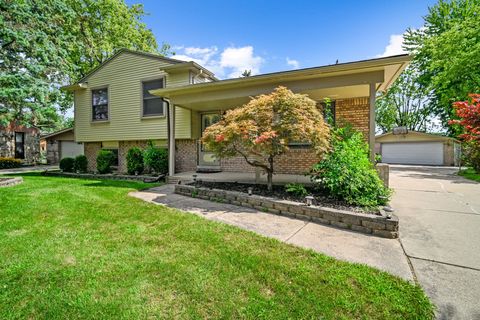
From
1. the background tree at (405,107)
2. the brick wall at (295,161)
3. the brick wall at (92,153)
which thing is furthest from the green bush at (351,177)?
the background tree at (405,107)

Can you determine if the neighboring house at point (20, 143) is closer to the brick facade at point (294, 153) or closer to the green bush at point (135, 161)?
the green bush at point (135, 161)

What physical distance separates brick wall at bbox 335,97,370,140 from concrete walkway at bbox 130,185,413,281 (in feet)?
16.8

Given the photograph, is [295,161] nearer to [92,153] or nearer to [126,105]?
[126,105]

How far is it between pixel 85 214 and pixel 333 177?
5.18 metres

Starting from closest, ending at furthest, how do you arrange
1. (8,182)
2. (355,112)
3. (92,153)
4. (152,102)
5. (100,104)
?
1. (8,182)
2. (355,112)
3. (152,102)
4. (100,104)
5. (92,153)

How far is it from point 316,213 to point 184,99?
6134 millimetres

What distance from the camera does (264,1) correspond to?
9.44 meters

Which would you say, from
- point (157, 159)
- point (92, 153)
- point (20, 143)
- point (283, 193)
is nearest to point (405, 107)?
point (283, 193)

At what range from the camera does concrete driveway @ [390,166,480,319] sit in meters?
2.13

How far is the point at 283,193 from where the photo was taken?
5527mm

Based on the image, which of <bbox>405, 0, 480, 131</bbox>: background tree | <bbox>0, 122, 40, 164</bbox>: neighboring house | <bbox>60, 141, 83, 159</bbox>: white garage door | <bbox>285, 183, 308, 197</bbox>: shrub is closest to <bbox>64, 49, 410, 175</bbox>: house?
<bbox>285, 183, 308, 197</bbox>: shrub

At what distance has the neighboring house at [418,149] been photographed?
20.0 metres

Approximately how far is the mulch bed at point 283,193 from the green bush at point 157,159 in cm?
316

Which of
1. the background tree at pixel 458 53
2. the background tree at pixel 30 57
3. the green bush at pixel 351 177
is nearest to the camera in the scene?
the green bush at pixel 351 177
